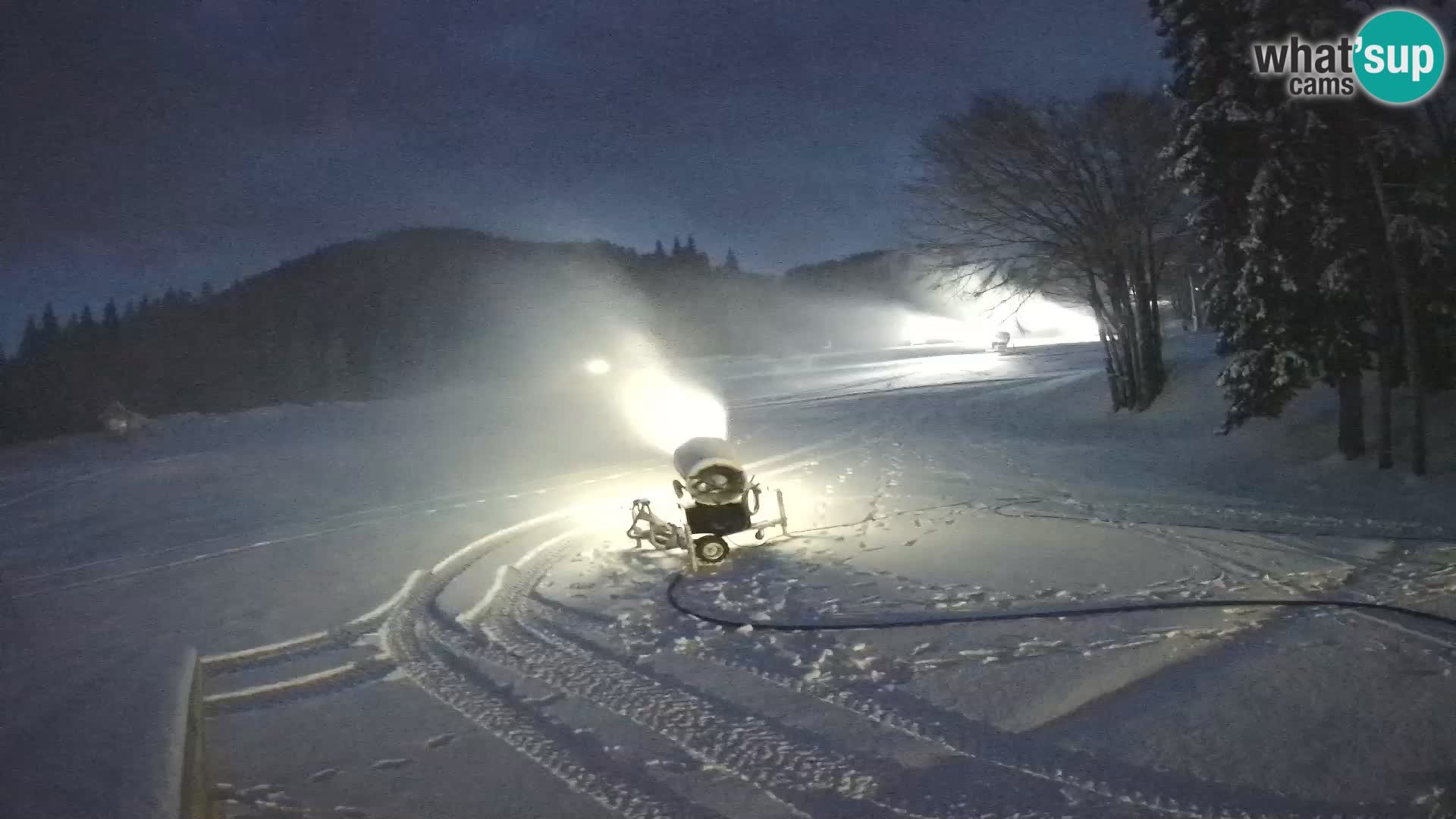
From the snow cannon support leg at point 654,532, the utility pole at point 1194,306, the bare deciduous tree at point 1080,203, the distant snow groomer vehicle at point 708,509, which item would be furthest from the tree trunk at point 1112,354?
the utility pole at point 1194,306

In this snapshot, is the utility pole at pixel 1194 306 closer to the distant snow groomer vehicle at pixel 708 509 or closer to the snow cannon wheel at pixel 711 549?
the distant snow groomer vehicle at pixel 708 509

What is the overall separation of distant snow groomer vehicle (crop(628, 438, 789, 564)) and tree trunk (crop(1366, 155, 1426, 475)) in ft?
30.7

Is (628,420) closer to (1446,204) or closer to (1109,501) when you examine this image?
(1109,501)

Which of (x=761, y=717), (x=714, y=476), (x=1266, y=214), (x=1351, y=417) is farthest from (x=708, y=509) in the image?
(x=1351, y=417)

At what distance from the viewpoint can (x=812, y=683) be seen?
22.6 feet

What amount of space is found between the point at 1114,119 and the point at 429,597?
17692 millimetres

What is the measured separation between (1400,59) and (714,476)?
11899 millimetres

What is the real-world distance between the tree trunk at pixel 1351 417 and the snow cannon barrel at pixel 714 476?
10070mm

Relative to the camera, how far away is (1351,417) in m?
13.9

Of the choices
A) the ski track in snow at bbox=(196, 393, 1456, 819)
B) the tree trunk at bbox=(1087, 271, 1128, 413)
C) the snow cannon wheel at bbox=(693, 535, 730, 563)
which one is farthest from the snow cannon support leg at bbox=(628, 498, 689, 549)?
the tree trunk at bbox=(1087, 271, 1128, 413)

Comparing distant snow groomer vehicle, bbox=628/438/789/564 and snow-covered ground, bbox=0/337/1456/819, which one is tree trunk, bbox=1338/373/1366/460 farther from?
distant snow groomer vehicle, bbox=628/438/789/564

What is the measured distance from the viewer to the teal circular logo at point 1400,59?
12.4m

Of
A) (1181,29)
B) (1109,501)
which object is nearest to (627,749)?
(1109,501)

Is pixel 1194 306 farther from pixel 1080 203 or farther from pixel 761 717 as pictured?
pixel 761 717
